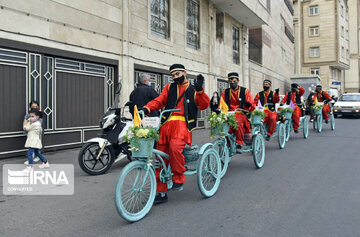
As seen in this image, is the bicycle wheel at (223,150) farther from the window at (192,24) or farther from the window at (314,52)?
the window at (314,52)

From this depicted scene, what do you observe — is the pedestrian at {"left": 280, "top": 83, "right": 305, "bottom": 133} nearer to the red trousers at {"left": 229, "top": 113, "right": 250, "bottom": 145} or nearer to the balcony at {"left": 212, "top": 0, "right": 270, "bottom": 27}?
the red trousers at {"left": 229, "top": 113, "right": 250, "bottom": 145}

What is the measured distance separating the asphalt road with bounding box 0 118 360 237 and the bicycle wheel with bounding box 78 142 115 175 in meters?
0.17

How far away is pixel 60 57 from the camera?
28.7 ft

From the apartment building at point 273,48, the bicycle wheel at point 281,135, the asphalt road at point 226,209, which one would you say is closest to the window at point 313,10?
the apartment building at point 273,48

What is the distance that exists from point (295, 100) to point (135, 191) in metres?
8.37

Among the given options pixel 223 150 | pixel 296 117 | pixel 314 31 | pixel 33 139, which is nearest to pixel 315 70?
pixel 314 31

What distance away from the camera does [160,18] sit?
13.1 m

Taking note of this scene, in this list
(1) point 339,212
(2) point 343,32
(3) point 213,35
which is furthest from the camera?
(2) point 343,32

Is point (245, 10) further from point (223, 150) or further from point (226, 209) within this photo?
point (226, 209)

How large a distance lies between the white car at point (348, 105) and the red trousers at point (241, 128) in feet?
56.4

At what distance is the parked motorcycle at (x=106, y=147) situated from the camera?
599 cm

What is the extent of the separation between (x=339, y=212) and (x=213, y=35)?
47.6 ft

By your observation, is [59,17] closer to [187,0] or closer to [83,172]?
[83,172]

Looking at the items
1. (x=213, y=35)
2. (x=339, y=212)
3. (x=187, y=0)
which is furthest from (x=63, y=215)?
(x=213, y=35)
